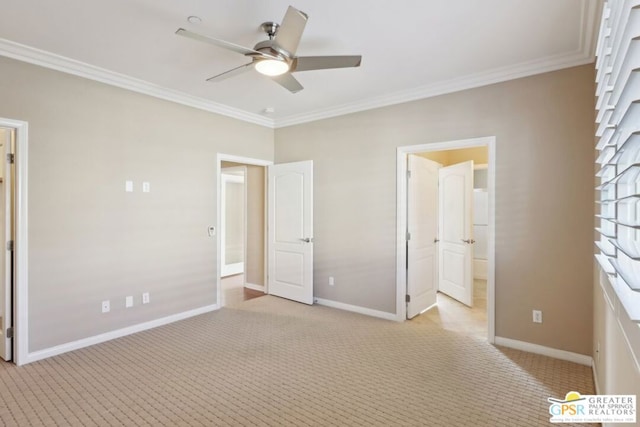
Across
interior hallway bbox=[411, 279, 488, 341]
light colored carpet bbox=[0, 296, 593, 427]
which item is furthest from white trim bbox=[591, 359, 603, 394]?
interior hallway bbox=[411, 279, 488, 341]

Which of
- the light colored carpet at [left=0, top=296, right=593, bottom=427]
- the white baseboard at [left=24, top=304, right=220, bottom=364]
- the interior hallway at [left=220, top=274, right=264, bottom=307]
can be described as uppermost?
the white baseboard at [left=24, top=304, right=220, bottom=364]

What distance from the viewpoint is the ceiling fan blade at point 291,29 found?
2.09 metres

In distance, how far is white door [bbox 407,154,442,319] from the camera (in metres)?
4.24

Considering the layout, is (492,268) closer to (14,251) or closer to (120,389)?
(120,389)

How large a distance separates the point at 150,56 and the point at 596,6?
3.47 metres

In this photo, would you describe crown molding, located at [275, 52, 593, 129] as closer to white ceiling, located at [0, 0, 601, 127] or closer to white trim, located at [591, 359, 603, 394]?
white ceiling, located at [0, 0, 601, 127]

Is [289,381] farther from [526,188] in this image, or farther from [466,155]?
[466,155]

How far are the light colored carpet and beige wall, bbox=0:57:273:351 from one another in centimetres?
48

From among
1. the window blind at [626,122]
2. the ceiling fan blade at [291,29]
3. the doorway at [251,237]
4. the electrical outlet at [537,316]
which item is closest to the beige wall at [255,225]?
the doorway at [251,237]

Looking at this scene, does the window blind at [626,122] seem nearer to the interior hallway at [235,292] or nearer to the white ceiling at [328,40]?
the white ceiling at [328,40]

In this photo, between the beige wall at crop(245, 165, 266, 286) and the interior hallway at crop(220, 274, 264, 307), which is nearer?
the interior hallway at crop(220, 274, 264, 307)

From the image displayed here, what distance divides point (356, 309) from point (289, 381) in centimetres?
194

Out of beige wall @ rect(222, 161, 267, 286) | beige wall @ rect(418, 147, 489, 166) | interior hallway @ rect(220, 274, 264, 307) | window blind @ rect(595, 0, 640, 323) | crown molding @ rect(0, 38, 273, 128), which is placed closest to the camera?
window blind @ rect(595, 0, 640, 323)

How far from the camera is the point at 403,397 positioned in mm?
2512
